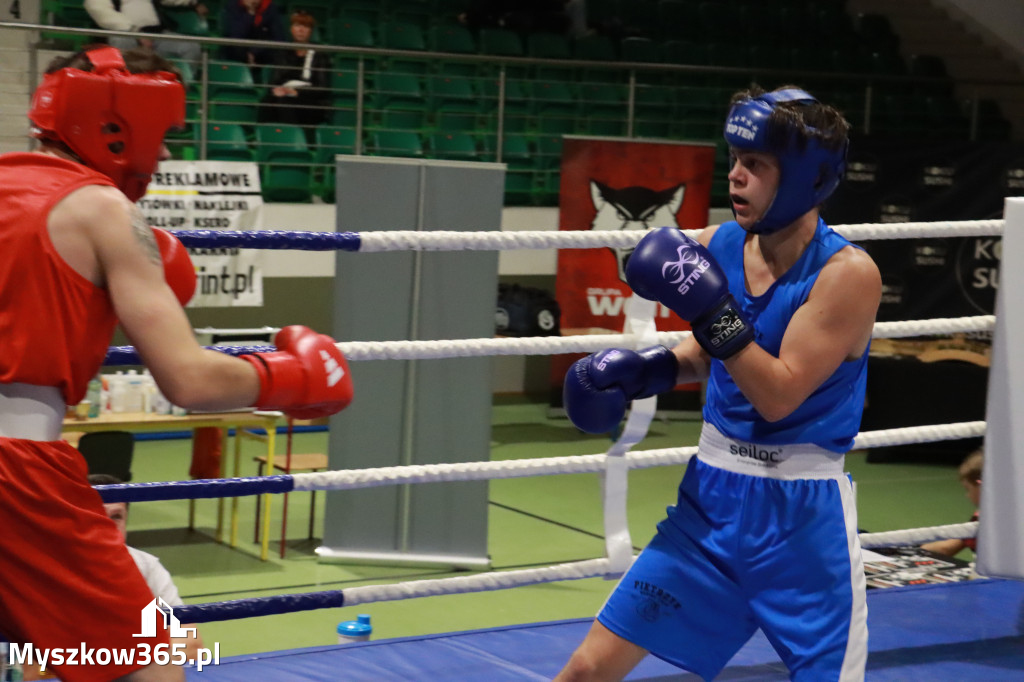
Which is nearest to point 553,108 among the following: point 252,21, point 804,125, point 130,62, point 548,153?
point 548,153

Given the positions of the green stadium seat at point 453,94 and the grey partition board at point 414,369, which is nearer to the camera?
the grey partition board at point 414,369

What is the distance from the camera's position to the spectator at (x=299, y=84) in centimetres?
738

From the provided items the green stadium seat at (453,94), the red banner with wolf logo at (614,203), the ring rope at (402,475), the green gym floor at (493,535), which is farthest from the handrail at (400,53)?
the ring rope at (402,475)

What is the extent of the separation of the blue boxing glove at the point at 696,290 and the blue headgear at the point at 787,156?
164mm

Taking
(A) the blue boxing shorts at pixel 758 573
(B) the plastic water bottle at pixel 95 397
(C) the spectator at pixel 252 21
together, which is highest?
(C) the spectator at pixel 252 21

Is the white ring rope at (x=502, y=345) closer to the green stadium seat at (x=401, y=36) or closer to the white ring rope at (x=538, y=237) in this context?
the white ring rope at (x=538, y=237)

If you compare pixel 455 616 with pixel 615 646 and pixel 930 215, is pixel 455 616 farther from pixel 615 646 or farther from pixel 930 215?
pixel 930 215

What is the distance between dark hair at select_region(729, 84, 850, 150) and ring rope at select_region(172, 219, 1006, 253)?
11.6 inches

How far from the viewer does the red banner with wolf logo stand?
7.55 m

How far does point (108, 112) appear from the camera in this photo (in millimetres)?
1494

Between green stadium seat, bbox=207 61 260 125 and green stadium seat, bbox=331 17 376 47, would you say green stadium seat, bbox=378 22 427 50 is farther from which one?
green stadium seat, bbox=207 61 260 125

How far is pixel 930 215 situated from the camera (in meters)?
7.37

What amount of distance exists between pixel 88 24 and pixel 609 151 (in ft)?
10.7

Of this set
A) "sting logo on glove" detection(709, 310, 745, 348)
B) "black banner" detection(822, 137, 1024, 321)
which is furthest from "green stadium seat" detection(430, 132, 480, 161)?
"sting logo on glove" detection(709, 310, 745, 348)
